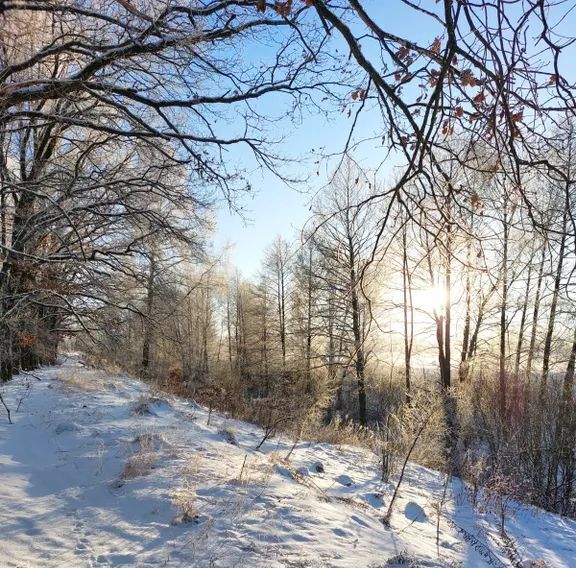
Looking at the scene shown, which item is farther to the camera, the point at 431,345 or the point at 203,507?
the point at 431,345

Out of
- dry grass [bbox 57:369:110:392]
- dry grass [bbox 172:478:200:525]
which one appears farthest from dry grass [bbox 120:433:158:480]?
dry grass [bbox 57:369:110:392]

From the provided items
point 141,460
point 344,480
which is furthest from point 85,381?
point 344,480

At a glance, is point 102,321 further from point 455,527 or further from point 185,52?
point 455,527

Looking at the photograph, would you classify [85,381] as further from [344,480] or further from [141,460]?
[344,480]

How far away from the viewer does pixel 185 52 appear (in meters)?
4.45

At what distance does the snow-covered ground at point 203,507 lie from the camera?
337cm

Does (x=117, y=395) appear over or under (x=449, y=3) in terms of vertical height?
under

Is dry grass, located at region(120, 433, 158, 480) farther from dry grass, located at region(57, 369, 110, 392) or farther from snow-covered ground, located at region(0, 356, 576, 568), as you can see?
dry grass, located at region(57, 369, 110, 392)

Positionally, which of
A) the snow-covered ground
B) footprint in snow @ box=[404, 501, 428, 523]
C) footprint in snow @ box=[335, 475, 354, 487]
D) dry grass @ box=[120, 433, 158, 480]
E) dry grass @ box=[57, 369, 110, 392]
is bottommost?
footprint in snow @ box=[404, 501, 428, 523]

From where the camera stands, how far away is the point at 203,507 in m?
3.95

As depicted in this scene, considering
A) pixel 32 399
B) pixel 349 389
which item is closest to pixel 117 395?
pixel 32 399

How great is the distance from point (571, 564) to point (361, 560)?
121 inches

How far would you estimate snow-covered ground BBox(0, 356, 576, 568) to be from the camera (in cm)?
337

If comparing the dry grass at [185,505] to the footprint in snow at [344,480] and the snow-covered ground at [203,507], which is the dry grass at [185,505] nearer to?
the snow-covered ground at [203,507]
